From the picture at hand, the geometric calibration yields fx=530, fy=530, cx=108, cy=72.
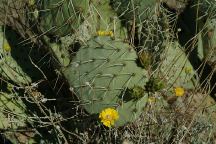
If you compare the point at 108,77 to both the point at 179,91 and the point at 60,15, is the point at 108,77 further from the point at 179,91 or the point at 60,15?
the point at 179,91

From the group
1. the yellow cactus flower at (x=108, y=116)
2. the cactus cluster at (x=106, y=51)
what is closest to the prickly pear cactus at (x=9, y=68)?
the cactus cluster at (x=106, y=51)

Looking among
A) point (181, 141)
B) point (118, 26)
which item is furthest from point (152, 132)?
point (118, 26)

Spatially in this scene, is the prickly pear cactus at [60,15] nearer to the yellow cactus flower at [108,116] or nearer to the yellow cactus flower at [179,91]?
the yellow cactus flower at [108,116]

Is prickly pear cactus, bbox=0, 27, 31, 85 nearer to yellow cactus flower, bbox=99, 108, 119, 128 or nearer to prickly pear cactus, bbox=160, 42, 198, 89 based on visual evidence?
yellow cactus flower, bbox=99, 108, 119, 128

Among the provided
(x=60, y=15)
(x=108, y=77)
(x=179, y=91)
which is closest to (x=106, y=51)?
(x=108, y=77)

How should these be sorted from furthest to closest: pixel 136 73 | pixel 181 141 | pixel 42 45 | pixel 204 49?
1. pixel 204 49
2. pixel 42 45
3. pixel 181 141
4. pixel 136 73

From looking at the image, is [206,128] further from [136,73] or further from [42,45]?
[42,45]
